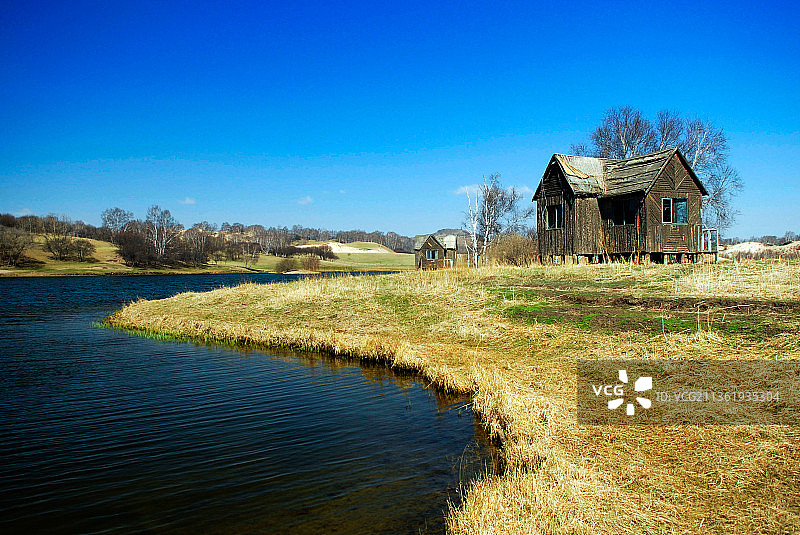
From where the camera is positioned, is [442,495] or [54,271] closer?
[442,495]

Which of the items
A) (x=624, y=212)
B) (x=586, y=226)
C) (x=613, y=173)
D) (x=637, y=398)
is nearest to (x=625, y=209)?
(x=624, y=212)

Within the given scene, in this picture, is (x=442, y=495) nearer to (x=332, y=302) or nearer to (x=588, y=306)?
(x=588, y=306)

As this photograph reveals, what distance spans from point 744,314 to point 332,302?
16236 mm

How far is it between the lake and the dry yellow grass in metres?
0.87

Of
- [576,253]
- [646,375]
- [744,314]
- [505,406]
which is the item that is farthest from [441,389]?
[576,253]

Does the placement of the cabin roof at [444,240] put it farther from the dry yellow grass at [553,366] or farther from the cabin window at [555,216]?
the dry yellow grass at [553,366]

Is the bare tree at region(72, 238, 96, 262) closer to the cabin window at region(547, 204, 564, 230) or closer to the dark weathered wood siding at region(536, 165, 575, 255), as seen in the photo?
the dark weathered wood siding at region(536, 165, 575, 255)

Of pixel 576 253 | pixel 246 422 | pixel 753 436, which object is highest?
pixel 576 253

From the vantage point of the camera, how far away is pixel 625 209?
3189 cm

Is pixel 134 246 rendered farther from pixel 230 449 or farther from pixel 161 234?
pixel 230 449

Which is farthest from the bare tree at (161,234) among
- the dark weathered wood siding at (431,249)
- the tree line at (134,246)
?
the dark weathered wood siding at (431,249)

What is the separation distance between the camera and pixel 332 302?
2366cm

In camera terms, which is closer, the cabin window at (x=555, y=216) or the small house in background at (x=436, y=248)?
the cabin window at (x=555, y=216)

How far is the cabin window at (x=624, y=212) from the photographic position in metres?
31.2
